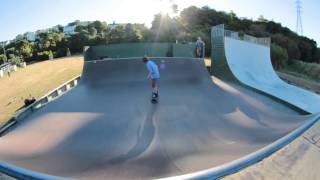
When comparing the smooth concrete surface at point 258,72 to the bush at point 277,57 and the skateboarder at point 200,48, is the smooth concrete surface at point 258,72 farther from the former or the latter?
the bush at point 277,57

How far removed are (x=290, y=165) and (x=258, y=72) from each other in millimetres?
19222

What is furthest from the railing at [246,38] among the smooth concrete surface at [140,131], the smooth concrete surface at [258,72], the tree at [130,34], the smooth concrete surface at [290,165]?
the tree at [130,34]

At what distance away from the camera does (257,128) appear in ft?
28.5

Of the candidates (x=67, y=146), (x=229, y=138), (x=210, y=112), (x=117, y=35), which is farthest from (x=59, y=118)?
(x=117, y=35)

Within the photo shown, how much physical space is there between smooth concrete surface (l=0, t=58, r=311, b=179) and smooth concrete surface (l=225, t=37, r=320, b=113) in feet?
15.5

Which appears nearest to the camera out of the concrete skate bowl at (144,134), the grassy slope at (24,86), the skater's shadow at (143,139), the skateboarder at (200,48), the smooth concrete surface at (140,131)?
the concrete skate bowl at (144,134)

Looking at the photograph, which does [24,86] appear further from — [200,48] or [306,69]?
[306,69]

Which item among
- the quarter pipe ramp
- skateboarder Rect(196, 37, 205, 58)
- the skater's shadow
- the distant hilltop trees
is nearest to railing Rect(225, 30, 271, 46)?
the quarter pipe ramp

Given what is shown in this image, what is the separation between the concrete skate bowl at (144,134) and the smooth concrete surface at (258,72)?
188 inches

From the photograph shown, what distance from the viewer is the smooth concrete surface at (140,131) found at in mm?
6117

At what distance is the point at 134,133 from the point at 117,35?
47649 mm

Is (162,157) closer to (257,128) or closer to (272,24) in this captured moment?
(257,128)

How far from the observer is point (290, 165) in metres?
4.44

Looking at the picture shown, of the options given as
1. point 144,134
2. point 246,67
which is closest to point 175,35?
→ point 246,67
